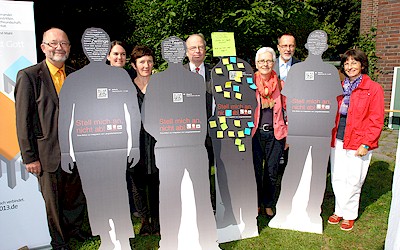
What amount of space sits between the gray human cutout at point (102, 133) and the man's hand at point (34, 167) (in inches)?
16.4

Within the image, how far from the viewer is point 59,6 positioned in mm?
10680

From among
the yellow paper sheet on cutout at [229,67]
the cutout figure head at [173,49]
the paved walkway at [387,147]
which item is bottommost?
the paved walkway at [387,147]

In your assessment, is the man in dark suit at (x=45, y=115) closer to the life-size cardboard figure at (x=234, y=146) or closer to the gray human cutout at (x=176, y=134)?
the gray human cutout at (x=176, y=134)

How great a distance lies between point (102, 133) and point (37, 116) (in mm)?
622

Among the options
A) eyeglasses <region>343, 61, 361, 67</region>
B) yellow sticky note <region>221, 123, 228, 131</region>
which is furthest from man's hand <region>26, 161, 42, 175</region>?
eyeglasses <region>343, 61, 361, 67</region>

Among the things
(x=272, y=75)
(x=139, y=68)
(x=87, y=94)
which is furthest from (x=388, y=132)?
(x=87, y=94)

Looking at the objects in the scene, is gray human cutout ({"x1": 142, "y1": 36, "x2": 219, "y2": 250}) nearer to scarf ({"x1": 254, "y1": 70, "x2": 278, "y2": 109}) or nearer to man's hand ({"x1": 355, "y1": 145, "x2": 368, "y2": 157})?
scarf ({"x1": 254, "y1": 70, "x2": 278, "y2": 109})

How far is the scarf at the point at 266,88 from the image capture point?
136 inches

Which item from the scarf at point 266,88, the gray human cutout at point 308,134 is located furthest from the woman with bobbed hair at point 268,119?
the gray human cutout at point 308,134

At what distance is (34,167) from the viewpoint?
113 inches

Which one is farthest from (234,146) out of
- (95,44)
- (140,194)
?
(95,44)

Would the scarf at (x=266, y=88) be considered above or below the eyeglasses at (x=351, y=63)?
below

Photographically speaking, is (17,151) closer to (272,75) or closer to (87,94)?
(87,94)

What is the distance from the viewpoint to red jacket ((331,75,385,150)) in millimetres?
3334
